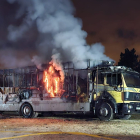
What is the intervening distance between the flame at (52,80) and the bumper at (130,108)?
3855 millimetres

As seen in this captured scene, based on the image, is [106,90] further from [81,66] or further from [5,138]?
[5,138]

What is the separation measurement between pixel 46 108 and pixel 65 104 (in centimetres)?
126

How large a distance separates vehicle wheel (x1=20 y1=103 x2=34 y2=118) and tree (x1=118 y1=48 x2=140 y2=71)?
15658 millimetres

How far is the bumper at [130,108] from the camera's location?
479 inches

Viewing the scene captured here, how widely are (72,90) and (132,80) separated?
3.30m

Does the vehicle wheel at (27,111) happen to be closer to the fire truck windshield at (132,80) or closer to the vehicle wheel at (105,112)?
the vehicle wheel at (105,112)

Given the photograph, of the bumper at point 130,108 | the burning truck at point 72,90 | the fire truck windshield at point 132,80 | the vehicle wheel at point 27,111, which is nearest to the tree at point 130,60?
the burning truck at point 72,90

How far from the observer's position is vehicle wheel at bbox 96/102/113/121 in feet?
41.2

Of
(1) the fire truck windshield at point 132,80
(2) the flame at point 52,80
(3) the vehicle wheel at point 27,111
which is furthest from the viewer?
(3) the vehicle wheel at point 27,111

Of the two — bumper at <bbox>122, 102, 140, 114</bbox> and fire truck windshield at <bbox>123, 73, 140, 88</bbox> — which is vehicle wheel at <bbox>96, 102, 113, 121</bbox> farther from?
fire truck windshield at <bbox>123, 73, 140, 88</bbox>

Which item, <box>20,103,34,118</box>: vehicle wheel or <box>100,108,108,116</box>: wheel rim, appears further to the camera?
<box>20,103,34,118</box>: vehicle wheel

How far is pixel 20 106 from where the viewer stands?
15.2 metres

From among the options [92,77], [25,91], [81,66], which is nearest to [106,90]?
[92,77]

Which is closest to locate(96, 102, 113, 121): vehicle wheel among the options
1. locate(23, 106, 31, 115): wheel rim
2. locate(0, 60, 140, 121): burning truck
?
locate(0, 60, 140, 121): burning truck
